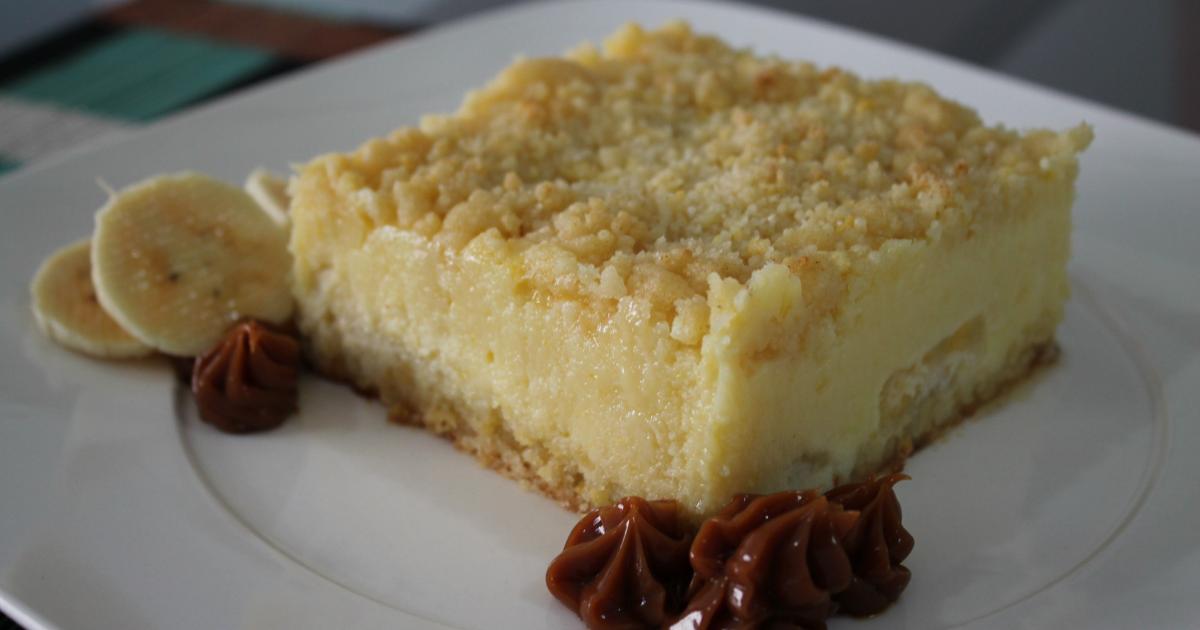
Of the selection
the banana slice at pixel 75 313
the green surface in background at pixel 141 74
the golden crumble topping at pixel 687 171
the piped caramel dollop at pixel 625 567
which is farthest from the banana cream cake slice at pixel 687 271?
the green surface in background at pixel 141 74

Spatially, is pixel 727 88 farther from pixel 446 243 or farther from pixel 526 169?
pixel 446 243

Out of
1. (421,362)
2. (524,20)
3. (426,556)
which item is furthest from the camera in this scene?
(524,20)

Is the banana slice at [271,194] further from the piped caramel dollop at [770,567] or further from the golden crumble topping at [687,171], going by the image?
the piped caramel dollop at [770,567]

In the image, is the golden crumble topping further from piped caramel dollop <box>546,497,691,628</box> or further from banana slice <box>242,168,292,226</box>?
banana slice <box>242,168,292,226</box>

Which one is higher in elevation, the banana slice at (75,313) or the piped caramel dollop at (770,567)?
the piped caramel dollop at (770,567)

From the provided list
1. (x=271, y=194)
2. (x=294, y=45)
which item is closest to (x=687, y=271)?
(x=271, y=194)

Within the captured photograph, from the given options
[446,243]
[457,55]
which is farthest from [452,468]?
[457,55]

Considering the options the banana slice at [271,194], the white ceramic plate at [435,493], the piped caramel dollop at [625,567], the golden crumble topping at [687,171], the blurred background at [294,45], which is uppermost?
the golden crumble topping at [687,171]

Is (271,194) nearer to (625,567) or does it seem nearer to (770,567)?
(625,567)
